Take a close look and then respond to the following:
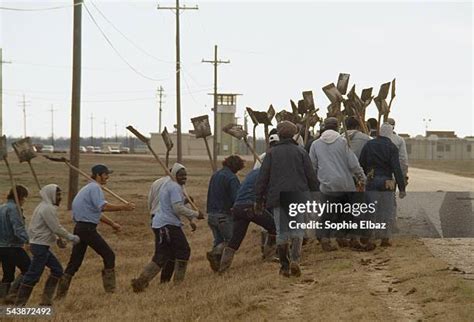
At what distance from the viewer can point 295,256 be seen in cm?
1086

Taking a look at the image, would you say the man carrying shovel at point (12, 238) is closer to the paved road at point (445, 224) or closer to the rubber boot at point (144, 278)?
the rubber boot at point (144, 278)

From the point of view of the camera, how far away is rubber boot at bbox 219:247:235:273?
12477 millimetres

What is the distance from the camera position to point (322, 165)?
12.1 m

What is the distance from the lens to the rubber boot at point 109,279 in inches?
472

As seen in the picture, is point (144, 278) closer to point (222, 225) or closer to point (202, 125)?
point (222, 225)

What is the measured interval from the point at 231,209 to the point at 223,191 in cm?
30

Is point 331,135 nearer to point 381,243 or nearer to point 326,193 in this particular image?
point 326,193

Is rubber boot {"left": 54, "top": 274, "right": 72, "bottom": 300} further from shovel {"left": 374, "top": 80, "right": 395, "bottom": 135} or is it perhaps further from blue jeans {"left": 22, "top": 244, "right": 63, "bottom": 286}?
shovel {"left": 374, "top": 80, "right": 395, "bottom": 135}

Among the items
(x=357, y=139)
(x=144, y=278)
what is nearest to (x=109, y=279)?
(x=144, y=278)

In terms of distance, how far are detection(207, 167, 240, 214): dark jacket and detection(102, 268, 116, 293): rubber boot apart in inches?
68.5

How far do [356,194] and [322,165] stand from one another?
59 cm

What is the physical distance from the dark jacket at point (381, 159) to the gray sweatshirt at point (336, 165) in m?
0.52

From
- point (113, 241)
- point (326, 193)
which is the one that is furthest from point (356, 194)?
point (113, 241)

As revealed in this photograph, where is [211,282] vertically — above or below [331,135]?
below
